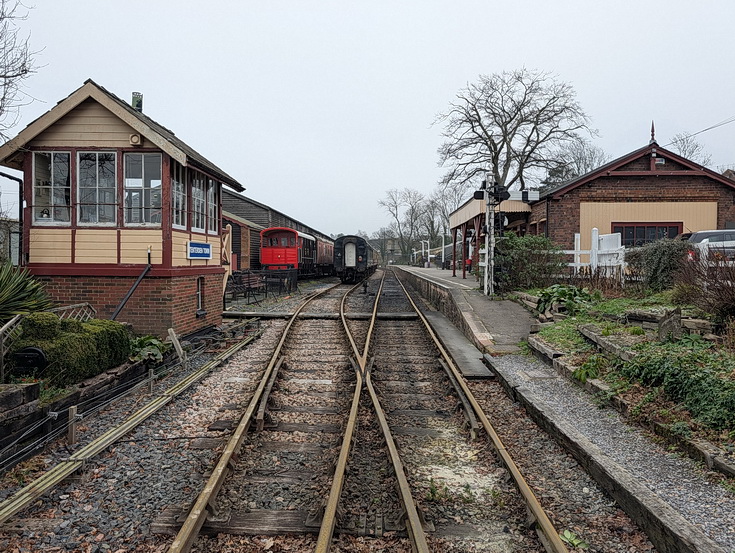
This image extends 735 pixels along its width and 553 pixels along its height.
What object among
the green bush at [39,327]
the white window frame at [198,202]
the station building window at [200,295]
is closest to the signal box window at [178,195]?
the white window frame at [198,202]

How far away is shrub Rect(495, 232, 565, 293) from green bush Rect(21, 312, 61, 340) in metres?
10.8

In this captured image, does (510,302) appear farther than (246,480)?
Yes

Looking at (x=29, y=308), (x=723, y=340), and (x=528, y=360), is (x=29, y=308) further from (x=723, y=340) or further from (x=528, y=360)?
(x=723, y=340)

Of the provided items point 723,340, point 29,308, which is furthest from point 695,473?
point 29,308

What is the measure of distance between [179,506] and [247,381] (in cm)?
351

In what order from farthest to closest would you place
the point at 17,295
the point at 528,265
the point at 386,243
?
the point at 386,243 → the point at 528,265 → the point at 17,295

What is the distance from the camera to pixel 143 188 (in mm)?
9328

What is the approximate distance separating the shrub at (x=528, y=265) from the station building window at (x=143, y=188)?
9.03 metres

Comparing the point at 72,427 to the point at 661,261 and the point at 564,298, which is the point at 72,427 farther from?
the point at 661,261

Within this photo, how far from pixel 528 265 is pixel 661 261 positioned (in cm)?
410

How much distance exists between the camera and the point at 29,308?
746 centimetres

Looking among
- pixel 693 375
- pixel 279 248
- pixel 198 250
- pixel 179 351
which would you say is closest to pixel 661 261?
pixel 693 375

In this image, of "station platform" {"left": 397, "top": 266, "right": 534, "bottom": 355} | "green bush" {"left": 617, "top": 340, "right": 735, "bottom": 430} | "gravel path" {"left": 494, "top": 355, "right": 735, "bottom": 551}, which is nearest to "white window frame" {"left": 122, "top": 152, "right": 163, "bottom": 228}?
"station platform" {"left": 397, "top": 266, "right": 534, "bottom": 355}

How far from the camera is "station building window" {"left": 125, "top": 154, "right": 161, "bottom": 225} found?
9320 mm
